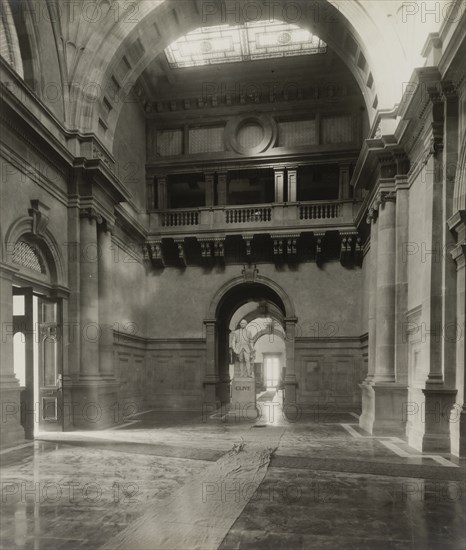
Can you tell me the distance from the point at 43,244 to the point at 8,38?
14.4 ft

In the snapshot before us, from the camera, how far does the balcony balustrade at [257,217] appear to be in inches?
685

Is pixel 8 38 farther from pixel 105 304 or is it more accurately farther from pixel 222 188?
pixel 222 188

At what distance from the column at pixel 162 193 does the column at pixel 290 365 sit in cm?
608

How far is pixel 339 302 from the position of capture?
1777 cm

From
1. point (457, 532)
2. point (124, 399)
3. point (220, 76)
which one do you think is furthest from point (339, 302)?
point (457, 532)

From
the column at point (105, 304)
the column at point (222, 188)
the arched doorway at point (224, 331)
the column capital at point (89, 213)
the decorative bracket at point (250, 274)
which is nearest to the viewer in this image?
the column capital at point (89, 213)

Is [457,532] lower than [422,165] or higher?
lower

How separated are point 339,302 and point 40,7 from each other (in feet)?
40.6

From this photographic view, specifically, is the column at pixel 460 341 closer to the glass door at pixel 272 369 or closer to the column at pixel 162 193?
the column at pixel 162 193

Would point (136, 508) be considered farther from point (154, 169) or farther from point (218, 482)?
point (154, 169)

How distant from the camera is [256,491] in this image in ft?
20.8

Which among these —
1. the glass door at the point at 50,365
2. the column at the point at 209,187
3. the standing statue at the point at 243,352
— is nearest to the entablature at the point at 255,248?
the column at the point at 209,187

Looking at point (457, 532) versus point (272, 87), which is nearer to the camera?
point (457, 532)

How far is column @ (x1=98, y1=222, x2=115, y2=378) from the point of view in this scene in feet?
43.8
